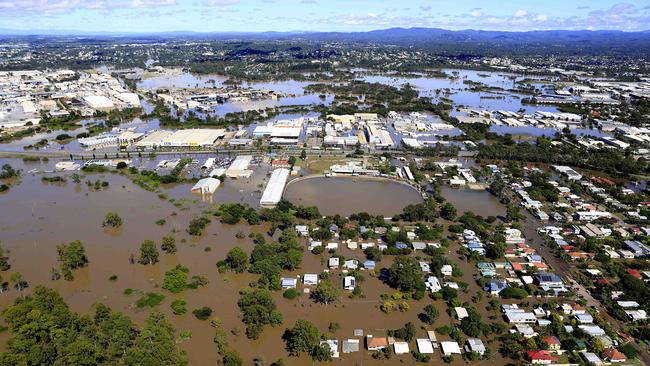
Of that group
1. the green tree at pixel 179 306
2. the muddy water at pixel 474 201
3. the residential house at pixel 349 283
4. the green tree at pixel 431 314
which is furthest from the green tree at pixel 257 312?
the muddy water at pixel 474 201

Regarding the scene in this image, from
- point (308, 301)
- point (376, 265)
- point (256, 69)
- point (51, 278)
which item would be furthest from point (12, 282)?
point (256, 69)

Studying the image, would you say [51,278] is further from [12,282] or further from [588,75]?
[588,75]

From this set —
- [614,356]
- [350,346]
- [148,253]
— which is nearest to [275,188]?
[148,253]

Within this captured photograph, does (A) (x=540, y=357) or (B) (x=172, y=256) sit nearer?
(A) (x=540, y=357)

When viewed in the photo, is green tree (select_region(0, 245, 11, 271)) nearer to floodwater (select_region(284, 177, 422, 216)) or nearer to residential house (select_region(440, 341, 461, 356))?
floodwater (select_region(284, 177, 422, 216))

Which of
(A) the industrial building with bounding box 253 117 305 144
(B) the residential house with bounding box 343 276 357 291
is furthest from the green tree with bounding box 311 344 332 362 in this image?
(A) the industrial building with bounding box 253 117 305 144

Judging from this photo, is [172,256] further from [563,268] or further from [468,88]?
[468,88]
